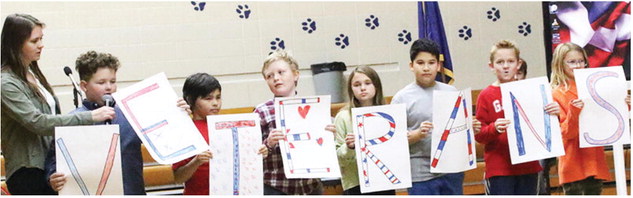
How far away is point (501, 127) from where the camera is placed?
3980 millimetres

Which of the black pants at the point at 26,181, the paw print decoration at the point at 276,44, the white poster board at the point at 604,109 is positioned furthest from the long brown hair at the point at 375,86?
the paw print decoration at the point at 276,44

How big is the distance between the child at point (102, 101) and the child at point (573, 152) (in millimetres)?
1732

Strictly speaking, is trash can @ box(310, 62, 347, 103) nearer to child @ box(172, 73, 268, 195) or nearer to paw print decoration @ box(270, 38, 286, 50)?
paw print decoration @ box(270, 38, 286, 50)

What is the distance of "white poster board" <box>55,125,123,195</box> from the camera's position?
3633mm

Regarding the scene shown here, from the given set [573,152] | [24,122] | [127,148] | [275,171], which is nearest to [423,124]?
[275,171]

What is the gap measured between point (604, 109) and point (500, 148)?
0.49m

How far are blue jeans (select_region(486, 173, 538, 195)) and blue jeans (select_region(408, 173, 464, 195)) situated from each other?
0.52ft

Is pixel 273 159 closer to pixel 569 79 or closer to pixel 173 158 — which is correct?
pixel 173 158

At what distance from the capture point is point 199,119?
12.8ft

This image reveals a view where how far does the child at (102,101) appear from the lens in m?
3.77

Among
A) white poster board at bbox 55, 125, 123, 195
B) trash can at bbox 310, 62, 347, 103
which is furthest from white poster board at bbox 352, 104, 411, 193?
trash can at bbox 310, 62, 347, 103

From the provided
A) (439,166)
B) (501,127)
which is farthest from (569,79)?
(439,166)

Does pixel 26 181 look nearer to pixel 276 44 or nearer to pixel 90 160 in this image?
pixel 90 160

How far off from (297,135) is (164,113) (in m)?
0.56
